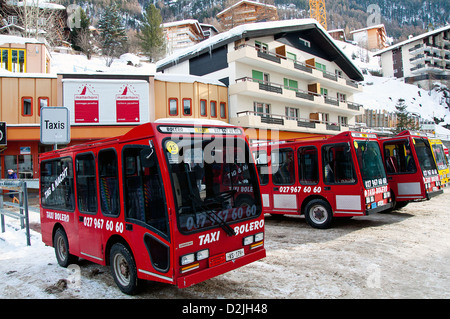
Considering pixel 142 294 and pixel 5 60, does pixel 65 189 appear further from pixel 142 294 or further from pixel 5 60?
pixel 5 60

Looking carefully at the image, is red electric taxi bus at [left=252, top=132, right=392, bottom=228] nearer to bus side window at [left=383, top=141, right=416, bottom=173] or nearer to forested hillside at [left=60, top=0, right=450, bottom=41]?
bus side window at [left=383, top=141, right=416, bottom=173]

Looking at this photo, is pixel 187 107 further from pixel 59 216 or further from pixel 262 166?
pixel 59 216

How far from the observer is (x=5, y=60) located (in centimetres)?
3062

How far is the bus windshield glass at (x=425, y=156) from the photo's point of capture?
10617 mm

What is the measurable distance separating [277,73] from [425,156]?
20387 mm

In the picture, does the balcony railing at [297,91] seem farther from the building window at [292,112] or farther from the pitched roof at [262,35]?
the pitched roof at [262,35]

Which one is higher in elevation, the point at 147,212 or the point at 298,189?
the point at 147,212

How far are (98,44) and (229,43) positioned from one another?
46108mm

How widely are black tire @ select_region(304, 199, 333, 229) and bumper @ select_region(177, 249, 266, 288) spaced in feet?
15.4

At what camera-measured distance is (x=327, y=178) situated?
9156mm

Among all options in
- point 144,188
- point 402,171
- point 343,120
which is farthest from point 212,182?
point 343,120

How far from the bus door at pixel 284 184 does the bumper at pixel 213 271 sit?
521cm

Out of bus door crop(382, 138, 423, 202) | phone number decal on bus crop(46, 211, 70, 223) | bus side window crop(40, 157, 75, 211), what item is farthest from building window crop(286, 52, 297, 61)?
phone number decal on bus crop(46, 211, 70, 223)
